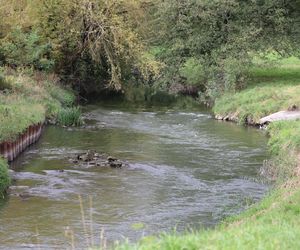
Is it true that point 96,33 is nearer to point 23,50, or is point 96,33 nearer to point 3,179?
point 23,50

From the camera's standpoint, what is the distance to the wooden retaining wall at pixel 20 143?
20.3 metres

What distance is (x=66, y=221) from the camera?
1404 centimetres

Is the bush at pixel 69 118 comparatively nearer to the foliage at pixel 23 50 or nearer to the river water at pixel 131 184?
the river water at pixel 131 184

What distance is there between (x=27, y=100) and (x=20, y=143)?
673 cm

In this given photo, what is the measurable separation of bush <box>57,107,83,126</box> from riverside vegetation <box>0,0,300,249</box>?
0.18 ft

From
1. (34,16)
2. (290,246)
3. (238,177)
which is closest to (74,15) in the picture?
(34,16)

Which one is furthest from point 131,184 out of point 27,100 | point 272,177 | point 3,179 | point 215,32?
point 215,32

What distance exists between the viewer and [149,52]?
40312 mm

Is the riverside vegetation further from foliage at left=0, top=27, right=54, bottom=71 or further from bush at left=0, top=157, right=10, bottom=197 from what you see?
bush at left=0, top=157, right=10, bottom=197

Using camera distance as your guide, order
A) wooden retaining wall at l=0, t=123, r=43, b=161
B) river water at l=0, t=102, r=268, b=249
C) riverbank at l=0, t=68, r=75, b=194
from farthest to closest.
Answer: riverbank at l=0, t=68, r=75, b=194
wooden retaining wall at l=0, t=123, r=43, b=161
river water at l=0, t=102, r=268, b=249

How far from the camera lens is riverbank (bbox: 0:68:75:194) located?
22.0 m

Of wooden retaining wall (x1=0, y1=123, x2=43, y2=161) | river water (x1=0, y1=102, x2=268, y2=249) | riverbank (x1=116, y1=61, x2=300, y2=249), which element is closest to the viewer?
riverbank (x1=116, y1=61, x2=300, y2=249)

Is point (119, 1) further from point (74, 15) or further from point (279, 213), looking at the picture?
point (279, 213)

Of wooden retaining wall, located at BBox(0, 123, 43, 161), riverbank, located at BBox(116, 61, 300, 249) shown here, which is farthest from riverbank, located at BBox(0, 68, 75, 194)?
riverbank, located at BBox(116, 61, 300, 249)
